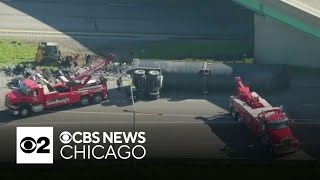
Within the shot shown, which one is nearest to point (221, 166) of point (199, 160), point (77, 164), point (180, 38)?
point (199, 160)

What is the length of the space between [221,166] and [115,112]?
35.3 feet

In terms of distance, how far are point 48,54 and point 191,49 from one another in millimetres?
12449

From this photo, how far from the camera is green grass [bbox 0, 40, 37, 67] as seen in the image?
43375 mm

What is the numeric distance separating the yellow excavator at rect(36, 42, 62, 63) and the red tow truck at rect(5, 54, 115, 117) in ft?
19.8

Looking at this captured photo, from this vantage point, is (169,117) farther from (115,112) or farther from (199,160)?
(199,160)

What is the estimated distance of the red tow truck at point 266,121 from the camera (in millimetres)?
30780

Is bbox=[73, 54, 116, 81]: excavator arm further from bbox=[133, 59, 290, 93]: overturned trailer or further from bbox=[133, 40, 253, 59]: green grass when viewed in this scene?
bbox=[133, 40, 253, 59]: green grass

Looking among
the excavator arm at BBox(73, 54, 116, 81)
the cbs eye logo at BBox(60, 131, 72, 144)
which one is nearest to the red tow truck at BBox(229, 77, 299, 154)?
the excavator arm at BBox(73, 54, 116, 81)

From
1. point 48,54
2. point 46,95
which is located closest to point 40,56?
point 48,54

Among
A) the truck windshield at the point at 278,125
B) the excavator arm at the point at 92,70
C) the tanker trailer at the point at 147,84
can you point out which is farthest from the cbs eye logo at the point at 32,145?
the truck windshield at the point at 278,125

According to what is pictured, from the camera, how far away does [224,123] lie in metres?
34.8

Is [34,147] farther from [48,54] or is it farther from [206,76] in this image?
[48,54]

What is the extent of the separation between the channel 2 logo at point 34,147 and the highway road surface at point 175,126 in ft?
4.65

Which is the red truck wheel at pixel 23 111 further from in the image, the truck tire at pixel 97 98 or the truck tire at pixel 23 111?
the truck tire at pixel 97 98
